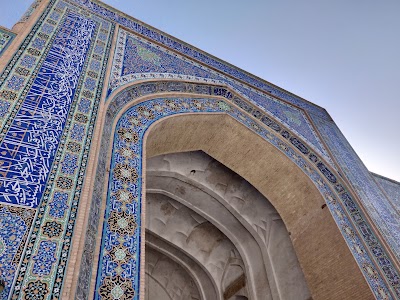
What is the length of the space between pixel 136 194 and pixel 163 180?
130 inches

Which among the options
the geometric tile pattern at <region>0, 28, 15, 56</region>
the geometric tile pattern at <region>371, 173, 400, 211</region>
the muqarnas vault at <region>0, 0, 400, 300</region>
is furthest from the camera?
the geometric tile pattern at <region>371, 173, 400, 211</region>

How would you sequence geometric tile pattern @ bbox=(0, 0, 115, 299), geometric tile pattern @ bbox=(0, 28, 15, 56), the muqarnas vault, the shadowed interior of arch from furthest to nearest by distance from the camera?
the shadowed interior of arch, geometric tile pattern @ bbox=(0, 28, 15, 56), the muqarnas vault, geometric tile pattern @ bbox=(0, 0, 115, 299)

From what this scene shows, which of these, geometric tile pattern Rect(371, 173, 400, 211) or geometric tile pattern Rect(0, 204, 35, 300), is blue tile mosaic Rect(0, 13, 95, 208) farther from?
geometric tile pattern Rect(371, 173, 400, 211)

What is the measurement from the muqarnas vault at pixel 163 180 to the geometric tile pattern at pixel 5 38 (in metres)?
0.02

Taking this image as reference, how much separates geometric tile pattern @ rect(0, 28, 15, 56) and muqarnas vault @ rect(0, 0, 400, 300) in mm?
16

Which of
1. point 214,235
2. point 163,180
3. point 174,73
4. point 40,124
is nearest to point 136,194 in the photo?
point 40,124

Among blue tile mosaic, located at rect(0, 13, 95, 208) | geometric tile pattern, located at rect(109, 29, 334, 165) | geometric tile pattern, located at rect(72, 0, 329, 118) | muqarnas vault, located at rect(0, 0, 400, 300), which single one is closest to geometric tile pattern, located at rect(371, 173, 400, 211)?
muqarnas vault, located at rect(0, 0, 400, 300)

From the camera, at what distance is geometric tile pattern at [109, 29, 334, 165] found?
4.17 meters

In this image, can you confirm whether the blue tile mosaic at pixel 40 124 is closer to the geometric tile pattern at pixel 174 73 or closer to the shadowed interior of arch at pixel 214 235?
the geometric tile pattern at pixel 174 73

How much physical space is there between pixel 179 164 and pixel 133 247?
3513 millimetres

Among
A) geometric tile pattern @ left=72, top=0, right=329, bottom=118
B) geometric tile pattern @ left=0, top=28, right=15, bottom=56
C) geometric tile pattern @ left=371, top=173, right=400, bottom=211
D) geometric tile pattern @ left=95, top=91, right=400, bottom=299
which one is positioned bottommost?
geometric tile pattern @ left=95, top=91, right=400, bottom=299

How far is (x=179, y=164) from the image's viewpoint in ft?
19.8

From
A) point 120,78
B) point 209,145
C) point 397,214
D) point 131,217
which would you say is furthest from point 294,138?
point 131,217

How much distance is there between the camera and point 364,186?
223 inches
